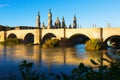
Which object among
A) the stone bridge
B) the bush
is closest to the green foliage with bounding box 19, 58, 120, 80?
the bush

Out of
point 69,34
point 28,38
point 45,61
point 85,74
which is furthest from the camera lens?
point 28,38

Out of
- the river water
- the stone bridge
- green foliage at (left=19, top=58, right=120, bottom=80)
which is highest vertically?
the stone bridge

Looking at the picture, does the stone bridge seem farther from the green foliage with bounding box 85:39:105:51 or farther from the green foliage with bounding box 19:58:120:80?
the green foliage with bounding box 19:58:120:80

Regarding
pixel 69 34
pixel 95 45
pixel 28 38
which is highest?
pixel 69 34

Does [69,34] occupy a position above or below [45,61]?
above

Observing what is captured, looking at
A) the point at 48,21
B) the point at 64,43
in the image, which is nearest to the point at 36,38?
the point at 64,43

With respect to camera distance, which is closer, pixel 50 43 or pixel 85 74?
pixel 85 74

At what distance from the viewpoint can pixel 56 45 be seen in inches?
2071

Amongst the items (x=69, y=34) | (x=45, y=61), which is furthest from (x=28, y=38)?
(x=45, y=61)

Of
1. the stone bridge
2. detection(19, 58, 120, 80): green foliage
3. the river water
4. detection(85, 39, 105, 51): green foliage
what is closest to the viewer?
detection(19, 58, 120, 80): green foliage

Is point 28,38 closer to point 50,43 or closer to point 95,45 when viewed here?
point 50,43

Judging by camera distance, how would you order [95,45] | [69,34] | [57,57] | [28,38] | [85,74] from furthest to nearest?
[28,38]
[69,34]
[95,45]
[57,57]
[85,74]

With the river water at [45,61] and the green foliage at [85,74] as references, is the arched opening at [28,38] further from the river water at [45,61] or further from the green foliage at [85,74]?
the green foliage at [85,74]

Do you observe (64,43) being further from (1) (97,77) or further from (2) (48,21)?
(1) (97,77)
